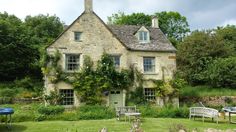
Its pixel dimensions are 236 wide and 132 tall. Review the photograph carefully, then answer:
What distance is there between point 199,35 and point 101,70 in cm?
1622

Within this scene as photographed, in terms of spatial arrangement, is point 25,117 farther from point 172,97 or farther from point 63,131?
point 172,97

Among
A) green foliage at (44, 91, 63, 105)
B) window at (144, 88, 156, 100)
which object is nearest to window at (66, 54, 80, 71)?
green foliage at (44, 91, 63, 105)

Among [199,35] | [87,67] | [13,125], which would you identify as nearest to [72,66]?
[87,67]

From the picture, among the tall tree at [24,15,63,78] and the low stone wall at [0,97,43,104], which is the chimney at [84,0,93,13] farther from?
the tall tree at [24,15,63,78]

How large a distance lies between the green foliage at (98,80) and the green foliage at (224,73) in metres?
10.4

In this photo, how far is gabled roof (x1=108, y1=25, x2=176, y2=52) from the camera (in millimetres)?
28500

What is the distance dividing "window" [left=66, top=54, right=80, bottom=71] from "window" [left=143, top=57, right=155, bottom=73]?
257 inches

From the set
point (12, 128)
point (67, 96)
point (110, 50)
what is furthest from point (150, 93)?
point (12, 128)

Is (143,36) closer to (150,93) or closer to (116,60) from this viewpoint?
(116,60)

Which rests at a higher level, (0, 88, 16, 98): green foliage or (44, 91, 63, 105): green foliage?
(0, 88, 16, 98): green foliage

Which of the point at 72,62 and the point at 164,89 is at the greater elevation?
the point at 72,62

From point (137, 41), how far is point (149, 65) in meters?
2.70

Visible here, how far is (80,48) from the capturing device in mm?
26609

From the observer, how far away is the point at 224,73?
3108 cm
